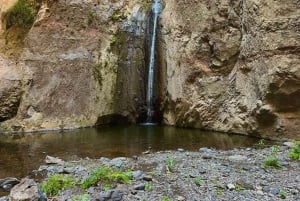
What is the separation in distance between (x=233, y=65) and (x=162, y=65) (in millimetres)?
3578

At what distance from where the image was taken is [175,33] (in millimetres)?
15922

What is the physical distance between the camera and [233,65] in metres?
14.2

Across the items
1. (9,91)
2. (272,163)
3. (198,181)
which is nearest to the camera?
(198,181)

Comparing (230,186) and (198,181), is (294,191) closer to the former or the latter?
(230,186)

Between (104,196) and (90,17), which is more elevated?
(90,17)

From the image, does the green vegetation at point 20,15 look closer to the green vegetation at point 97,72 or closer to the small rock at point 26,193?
the green vegetation at point 97,72

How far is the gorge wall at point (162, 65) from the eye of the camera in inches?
477

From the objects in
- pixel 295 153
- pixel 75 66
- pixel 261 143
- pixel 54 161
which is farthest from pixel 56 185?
pixel 75 66

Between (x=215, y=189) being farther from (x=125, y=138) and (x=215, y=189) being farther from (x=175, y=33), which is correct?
(x=175, y=33)

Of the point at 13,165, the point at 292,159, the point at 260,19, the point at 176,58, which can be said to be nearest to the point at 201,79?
the point at 176,58

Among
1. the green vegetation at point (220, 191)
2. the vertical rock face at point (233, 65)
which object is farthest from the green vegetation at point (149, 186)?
the vertical rock face at point (233, 65)

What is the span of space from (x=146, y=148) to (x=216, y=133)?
333 centimetres

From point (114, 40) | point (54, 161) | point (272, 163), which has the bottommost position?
point (54, 161)

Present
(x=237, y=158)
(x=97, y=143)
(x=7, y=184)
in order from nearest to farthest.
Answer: (x=7, y=184) < (x=237, y=158) < (x=97, y=143)
